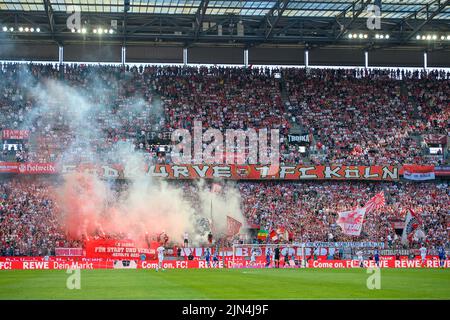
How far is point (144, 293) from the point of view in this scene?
2267cm

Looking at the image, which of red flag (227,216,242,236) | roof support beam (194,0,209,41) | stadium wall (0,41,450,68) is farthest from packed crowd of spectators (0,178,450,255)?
stadium wall (0,41,450,68)

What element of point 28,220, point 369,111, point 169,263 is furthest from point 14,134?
point 369,111

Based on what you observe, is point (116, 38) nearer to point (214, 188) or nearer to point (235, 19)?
point (235, 19)

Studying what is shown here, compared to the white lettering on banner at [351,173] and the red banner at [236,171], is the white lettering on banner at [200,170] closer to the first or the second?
the red banner at [236,171]

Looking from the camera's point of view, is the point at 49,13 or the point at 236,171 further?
the point at 236,171

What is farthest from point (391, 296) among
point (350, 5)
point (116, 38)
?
point (116, 38)

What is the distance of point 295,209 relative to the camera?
2147 inches

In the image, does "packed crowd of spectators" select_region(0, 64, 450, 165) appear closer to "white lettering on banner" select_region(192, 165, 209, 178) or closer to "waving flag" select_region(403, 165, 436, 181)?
"waving flag" select_region(403, 165, 436, 181)

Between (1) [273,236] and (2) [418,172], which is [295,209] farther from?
(2) [418,172]

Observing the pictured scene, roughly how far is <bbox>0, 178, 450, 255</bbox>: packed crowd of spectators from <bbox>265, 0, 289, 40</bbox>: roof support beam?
39.1 feet

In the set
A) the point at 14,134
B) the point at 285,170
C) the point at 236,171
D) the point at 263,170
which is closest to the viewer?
the point at 14,134

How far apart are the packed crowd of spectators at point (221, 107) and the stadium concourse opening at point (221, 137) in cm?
15

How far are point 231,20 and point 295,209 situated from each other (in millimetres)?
15998

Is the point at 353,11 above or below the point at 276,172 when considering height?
above
